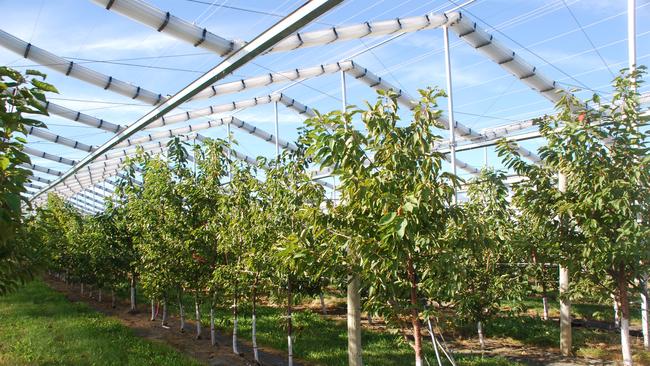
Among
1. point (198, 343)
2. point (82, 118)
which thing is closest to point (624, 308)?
point (198, 343)

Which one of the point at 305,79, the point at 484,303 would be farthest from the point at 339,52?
the point at 484,303

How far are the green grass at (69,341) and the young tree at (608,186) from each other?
7.01 meters

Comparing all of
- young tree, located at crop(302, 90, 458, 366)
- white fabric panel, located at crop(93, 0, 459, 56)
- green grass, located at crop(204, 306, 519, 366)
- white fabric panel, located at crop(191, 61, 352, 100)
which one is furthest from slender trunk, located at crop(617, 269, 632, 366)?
white fabric panel, located at crop(191, 61, 352, 100)

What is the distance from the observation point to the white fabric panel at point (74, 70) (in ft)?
32.8

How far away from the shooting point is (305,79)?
16281 millimetres

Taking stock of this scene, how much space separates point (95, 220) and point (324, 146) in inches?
525

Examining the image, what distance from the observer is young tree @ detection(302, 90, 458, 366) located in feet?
14.4

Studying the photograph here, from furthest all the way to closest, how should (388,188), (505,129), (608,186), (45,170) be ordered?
1. (45,170)
2. (505,129)
3. (608,186)
4. (388,188)

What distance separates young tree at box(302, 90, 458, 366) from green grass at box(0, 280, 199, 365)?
5574mm

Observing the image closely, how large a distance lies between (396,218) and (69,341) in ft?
30.0

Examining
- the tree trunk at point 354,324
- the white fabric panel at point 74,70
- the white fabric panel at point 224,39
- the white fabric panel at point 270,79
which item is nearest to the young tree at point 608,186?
the tree trunk at point 354,324

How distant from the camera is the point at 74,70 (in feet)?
36.7

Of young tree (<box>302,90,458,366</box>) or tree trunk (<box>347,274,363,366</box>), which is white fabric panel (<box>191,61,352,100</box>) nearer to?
tree trunk (<box>347,274,363,366</box>)

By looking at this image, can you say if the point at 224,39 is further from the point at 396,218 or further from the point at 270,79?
the point at 396,218
